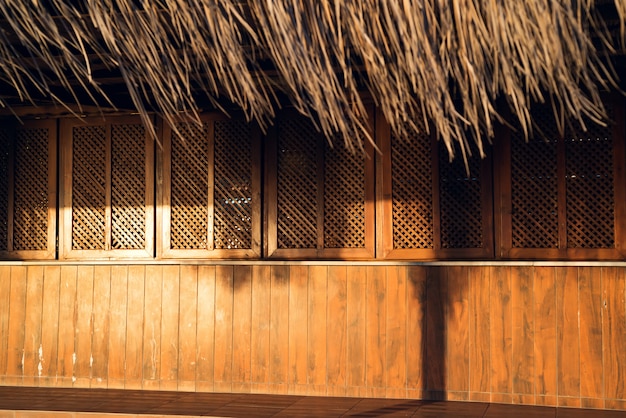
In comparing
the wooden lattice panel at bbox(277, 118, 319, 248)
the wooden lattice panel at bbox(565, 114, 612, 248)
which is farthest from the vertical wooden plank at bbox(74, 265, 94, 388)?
the wooden lattice panel at bbox(565, 114, 612, 248)

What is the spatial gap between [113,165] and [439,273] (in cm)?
284

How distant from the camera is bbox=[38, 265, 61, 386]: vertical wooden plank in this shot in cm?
760

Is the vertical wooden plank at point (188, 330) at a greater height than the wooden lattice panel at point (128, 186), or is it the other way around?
the wooden lattice panel at point (128, 186)

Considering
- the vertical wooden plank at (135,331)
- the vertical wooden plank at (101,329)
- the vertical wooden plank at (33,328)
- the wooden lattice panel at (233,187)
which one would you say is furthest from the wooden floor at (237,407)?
the wooden lattice panel at (233,187)

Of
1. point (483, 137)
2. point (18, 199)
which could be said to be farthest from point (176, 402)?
point (483, 137)

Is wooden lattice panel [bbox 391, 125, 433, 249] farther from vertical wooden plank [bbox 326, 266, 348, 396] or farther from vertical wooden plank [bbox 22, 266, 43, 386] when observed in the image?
vertical wooden plank [bbox 22, 266, 43, 386]

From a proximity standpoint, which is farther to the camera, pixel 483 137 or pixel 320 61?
pixel 483 137

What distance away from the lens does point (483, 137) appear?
6.84m

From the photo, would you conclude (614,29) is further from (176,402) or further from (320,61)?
(176,402)

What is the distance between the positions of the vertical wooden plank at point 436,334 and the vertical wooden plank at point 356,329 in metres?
0.48

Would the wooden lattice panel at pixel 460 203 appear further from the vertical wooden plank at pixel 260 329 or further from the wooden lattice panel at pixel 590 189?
the vertical wooden plank at pixel 260 329

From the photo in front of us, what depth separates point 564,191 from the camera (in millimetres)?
6555

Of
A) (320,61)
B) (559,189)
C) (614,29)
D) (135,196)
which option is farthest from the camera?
(135,196)

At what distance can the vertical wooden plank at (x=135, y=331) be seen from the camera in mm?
7414
